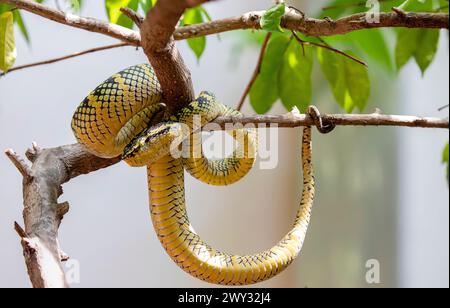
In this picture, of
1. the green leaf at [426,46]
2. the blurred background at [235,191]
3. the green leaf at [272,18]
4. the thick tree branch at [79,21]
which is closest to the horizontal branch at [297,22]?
the thick tree branch at [79,21]

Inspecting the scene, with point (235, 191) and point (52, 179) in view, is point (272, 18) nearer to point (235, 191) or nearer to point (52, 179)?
point (52, 179)

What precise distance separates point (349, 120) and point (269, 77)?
1.67 ft

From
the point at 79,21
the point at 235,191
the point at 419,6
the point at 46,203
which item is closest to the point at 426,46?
the point at 419,6

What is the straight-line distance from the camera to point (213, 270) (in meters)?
0.95

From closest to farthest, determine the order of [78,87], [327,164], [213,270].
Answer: [213,270]
[78,87]
[327,164]

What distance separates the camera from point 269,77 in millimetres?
1374

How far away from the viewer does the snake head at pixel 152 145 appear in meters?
0.89

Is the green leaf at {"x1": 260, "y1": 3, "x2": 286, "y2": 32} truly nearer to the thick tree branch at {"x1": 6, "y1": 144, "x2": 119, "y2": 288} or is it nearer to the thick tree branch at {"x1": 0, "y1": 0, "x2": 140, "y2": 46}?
the thick tree branch at {"x1": 0, "y1": 0, "x2": 140, "y2": 46}

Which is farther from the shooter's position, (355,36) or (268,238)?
(268,238)

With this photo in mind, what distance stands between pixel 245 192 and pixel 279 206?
21 cm

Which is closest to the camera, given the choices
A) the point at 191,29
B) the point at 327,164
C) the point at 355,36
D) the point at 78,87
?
the point at 191,29

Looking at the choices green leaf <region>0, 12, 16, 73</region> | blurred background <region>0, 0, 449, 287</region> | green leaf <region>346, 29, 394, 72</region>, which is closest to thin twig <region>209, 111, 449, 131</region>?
green leaf <region>0, 12, 16, 73</region>
